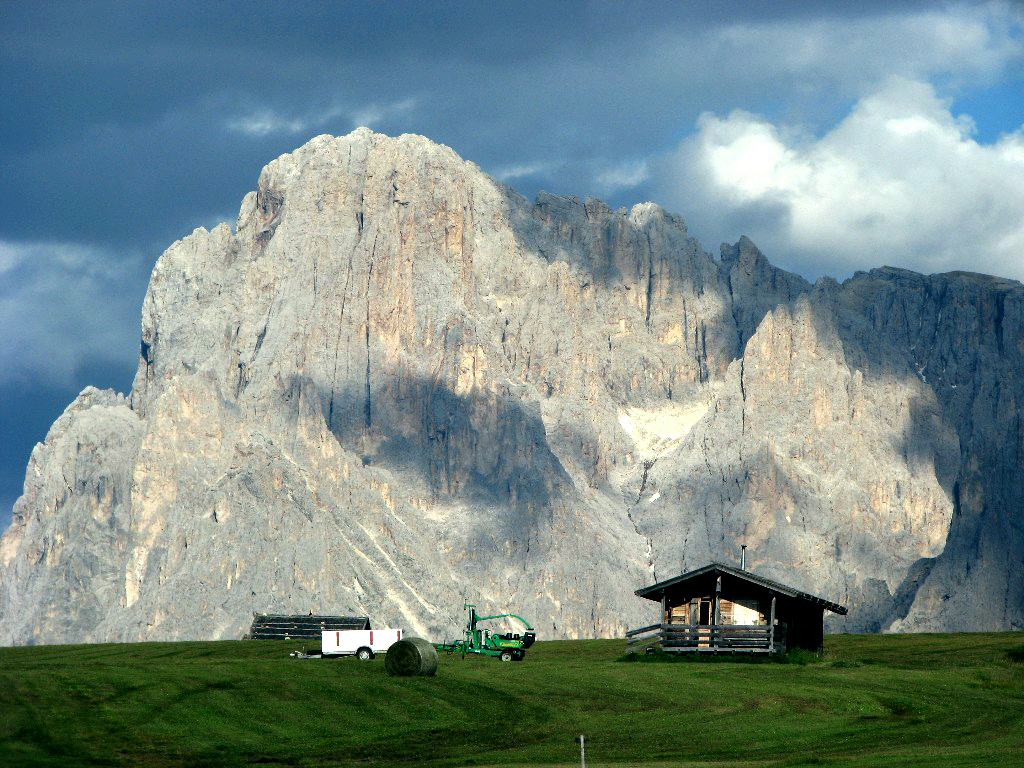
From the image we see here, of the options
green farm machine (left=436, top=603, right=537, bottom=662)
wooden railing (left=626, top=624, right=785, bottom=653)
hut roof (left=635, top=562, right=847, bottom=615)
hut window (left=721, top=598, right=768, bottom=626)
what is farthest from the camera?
hut window (left=721, top=598, right=768, bottom=626)

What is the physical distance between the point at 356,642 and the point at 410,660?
37.0 feet

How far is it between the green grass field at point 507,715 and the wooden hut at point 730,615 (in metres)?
6.01

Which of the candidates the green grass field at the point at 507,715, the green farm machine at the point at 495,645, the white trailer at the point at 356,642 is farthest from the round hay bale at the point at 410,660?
the green farm machine at the point at 495,645

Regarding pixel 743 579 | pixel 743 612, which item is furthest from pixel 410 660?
pixel 743 612

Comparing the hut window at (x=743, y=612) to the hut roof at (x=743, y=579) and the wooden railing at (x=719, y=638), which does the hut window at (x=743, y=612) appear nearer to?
the wooden railing at (x=719, y=638)

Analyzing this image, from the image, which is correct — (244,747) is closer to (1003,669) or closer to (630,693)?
(630,693)

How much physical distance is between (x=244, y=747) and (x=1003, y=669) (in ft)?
99.0

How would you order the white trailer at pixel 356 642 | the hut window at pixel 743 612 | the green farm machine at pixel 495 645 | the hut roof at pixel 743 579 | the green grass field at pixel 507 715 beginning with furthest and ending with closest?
the hut window at pixel 743 612
the green farm machine at pixel 495 645
the hut roof at pixel 743 579
the white trailer at pixel 356 642
the green grass field at pixel 507 715

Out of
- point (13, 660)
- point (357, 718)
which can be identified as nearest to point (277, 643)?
point (13, 660)

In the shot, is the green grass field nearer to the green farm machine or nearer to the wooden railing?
the wooden railing

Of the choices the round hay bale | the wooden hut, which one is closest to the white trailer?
the round hay bale

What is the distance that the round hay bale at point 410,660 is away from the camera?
55.0 meters

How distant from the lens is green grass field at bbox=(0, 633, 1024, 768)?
1612 inches

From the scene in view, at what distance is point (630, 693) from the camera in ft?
174
